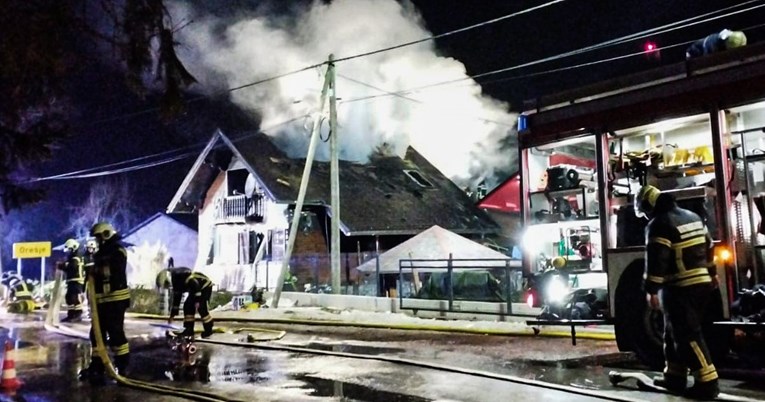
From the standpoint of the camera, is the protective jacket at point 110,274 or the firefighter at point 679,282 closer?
the firefighter at point 679,282

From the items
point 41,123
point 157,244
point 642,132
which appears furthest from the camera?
point 157,244

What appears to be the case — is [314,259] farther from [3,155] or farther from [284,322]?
[3,155]

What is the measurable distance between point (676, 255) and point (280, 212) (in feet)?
78.6

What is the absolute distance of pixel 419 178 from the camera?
36.1 meters

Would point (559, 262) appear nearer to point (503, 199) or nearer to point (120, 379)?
point (120, 379)

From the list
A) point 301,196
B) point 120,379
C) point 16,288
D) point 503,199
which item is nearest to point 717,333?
point 120,379

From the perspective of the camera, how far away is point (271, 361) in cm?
835

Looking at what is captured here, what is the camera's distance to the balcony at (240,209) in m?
29.3

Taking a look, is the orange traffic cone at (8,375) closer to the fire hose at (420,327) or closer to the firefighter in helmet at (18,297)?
the fire hose at (420,327)

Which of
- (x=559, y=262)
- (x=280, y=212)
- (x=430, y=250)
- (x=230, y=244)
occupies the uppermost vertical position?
(x=280, y=212)

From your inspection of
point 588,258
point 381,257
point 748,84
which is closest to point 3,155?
point 588,258

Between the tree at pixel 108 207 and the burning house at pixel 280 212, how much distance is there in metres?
22.7

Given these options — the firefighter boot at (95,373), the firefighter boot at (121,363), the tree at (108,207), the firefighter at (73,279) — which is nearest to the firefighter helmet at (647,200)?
the firefighter boot at (121,363)

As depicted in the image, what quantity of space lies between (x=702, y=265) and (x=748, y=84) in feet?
6.29
